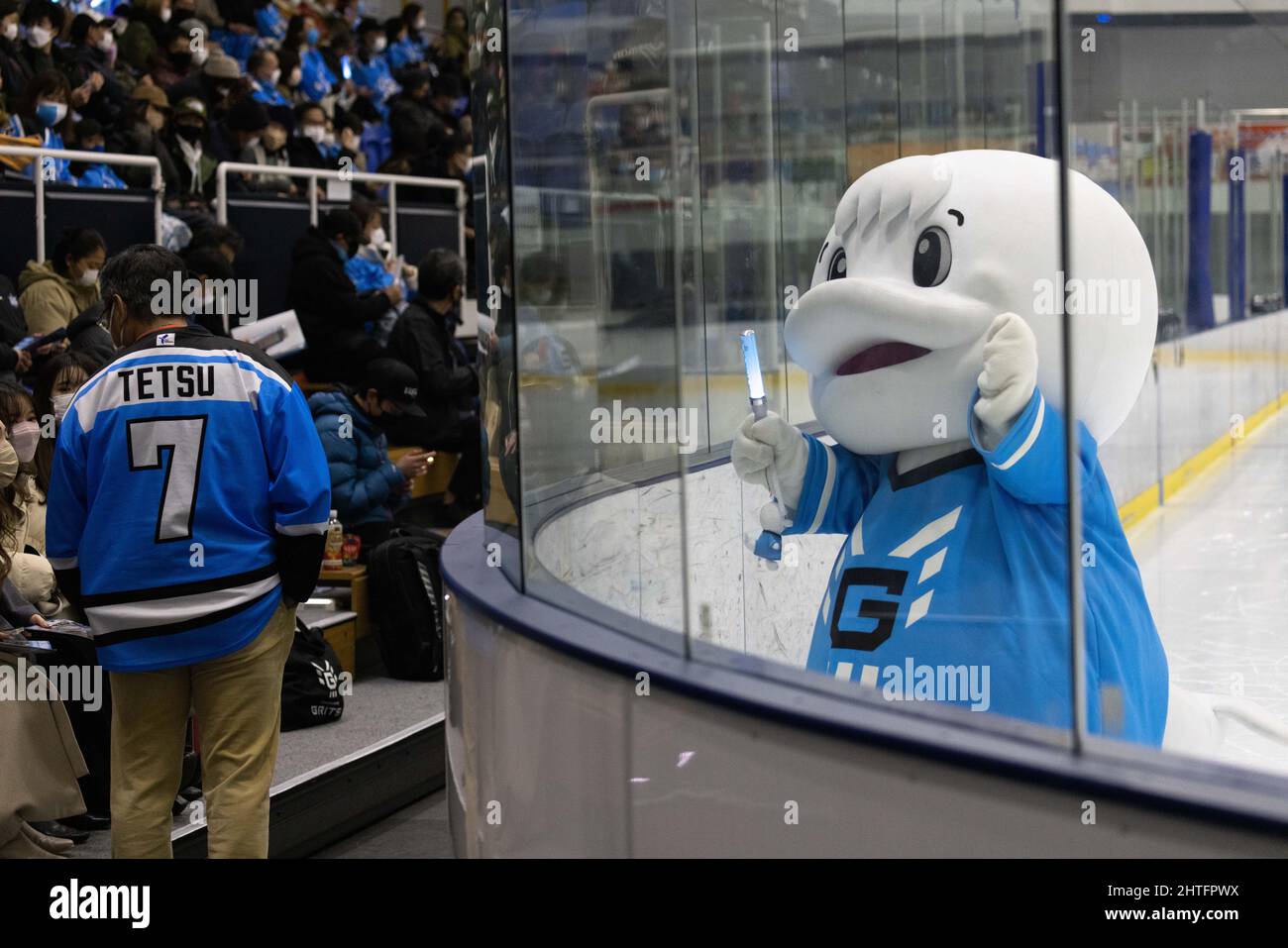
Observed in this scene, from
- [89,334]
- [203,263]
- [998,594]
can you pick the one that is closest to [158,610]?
[998,594]

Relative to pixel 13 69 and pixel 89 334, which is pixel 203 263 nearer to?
Result: pixel 89 334

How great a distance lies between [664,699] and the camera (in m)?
2.12

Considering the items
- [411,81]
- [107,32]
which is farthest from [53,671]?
[411,81]

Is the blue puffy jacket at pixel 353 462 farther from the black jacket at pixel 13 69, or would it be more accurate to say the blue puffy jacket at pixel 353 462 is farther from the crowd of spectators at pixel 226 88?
the black jacket at pixel 13 69

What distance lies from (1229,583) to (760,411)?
4176 mm

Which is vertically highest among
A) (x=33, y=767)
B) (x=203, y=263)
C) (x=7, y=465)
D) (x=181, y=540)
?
(x=203, y=263)

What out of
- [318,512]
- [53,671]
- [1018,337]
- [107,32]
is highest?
[107,32]

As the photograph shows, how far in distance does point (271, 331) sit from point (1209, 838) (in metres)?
5.27

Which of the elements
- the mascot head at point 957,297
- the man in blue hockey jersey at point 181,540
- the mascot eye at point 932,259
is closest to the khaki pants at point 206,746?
the man in blue hockey jersey at point 181,540

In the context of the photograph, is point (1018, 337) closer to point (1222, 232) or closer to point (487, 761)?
point (487, 761)

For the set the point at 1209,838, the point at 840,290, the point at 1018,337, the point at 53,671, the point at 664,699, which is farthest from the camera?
the point at 53,671

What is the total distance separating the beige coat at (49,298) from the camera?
5320mm

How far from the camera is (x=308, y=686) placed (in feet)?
14.1

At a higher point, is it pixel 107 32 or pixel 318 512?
pixel 107 32
